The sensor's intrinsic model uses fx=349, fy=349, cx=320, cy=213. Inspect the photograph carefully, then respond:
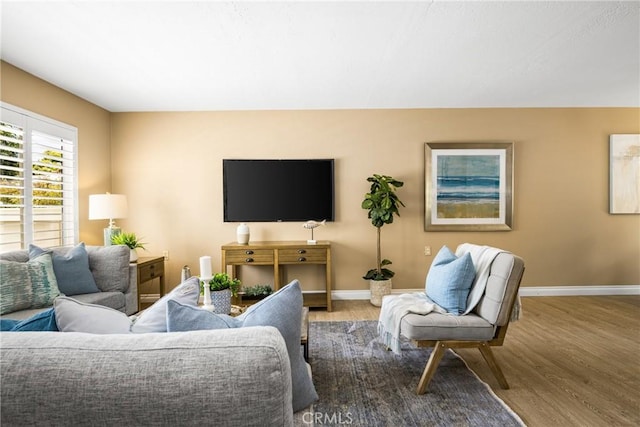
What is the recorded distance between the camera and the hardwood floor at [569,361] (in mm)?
2021

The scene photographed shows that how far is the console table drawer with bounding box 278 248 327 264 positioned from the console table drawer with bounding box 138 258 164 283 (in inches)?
55.9

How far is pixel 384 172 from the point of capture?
4.52 metres

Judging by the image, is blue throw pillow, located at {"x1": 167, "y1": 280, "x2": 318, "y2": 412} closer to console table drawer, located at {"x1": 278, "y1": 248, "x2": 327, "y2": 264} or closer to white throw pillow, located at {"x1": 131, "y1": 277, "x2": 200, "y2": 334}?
white throw pillow, located at {"x1": 131, "y1": 277, "x2": 200, "y2": 334}

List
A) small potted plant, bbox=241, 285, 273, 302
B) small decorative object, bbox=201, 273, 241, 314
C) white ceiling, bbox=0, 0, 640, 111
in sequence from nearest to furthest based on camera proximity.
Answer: white ceiling, bbox=0, 0, 640, 111
small decorative object, bbox=201, 273, 241, 314
small potted plant, bbox=241, 285, 273, 302

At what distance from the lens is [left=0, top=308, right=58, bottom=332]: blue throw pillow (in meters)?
1.03

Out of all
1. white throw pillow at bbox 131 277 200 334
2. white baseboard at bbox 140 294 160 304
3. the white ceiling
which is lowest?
white baseboard at bbox 140 294 160 304

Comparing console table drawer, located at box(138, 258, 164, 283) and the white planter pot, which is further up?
console table drawer, located at box(138, 258, 164, 283)

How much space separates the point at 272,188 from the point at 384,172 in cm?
146

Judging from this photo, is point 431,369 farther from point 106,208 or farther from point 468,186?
point 106,208

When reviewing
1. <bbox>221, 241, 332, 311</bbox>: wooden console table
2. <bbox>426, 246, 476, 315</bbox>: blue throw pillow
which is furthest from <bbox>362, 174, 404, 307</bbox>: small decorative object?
<bbox>426, 246, 476, 315</bbox>: blue throw pillow

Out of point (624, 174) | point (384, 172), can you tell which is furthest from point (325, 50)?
point (624, 174)

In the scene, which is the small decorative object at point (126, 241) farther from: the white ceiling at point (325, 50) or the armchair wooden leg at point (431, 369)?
the armchair wooden leg at point (431, 369)

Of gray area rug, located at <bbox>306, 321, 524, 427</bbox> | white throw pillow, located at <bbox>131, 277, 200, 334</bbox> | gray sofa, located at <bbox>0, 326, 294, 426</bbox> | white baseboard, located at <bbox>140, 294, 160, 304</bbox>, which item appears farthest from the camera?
white baseboard, located at <bbox>140, 294, 160, 304</bbox>

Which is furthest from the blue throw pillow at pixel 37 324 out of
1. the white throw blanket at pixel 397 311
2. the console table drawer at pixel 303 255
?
the console table drawer at pixel 303 255
